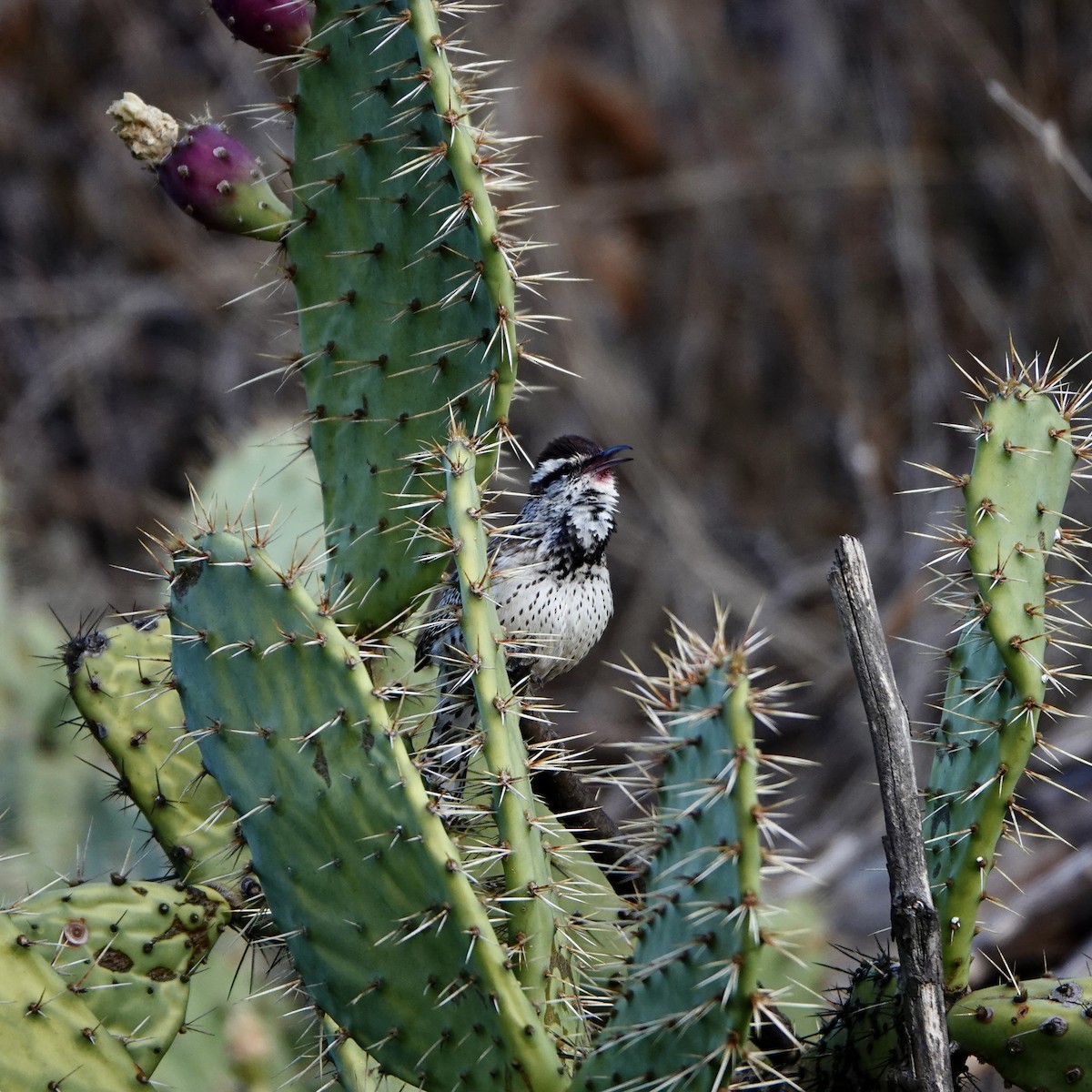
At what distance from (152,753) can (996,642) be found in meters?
1.29

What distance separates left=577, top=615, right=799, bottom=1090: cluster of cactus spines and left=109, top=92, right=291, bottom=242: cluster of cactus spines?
3.39ft

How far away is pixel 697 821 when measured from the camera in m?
1.46

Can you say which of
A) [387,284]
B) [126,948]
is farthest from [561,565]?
[126,948]

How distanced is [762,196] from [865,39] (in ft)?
3.21

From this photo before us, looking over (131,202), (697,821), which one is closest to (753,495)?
(131,202)

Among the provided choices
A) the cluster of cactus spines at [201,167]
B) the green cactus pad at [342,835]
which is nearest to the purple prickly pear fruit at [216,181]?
the cluster of cactus spines at [201,167]

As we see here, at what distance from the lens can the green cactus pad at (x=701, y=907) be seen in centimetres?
138

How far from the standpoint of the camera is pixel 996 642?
1858 millimetres

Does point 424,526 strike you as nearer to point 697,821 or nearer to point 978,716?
point 697,821

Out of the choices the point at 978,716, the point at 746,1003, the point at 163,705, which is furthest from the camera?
the point at 163,705

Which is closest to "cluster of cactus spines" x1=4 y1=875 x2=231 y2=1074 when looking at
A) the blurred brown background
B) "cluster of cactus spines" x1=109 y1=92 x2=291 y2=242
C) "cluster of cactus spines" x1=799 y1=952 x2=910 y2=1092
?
"cluster of cactus spines" x1=799 y1=952 x2=910 y2=1092

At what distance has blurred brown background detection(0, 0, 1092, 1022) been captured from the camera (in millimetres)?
6465

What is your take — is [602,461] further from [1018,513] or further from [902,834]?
[902,834]

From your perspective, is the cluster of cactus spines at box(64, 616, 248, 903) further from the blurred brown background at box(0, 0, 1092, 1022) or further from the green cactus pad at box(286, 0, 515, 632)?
the blurred brown background at box(0, 0, 1092, 1022)
